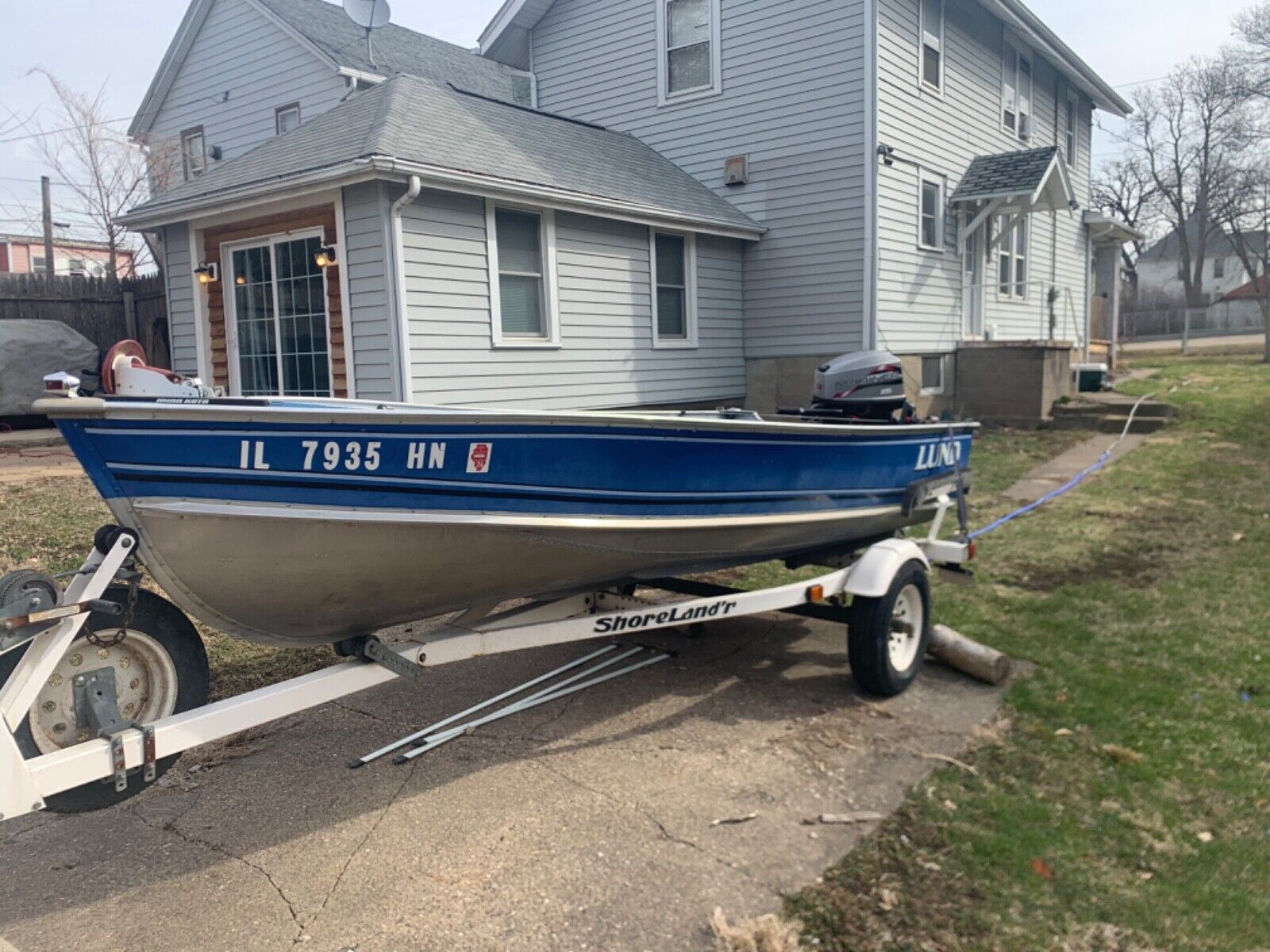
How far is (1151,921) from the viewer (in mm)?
2938

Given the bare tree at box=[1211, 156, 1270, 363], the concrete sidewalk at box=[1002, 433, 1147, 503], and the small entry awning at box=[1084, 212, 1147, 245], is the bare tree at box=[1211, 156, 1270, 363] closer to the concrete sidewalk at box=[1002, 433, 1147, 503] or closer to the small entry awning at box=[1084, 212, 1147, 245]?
the small entry awning at box=[1084, 212, 1147, 245]

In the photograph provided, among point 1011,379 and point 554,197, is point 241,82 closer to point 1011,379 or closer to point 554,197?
point 554,197

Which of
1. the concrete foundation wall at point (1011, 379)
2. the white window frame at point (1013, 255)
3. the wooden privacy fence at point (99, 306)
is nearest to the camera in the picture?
the concrete foundation wall at point (1011, 379)

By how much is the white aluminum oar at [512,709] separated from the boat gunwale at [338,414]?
1466mm

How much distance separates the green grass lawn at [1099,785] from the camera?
9.68 ft

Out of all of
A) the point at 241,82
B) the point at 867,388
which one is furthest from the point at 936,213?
the point at 241,82

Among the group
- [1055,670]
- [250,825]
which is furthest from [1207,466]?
[250,825]

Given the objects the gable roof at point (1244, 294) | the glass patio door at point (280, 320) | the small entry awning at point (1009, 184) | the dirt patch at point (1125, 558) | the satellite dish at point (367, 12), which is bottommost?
the dirt patch at point (1125, 558)

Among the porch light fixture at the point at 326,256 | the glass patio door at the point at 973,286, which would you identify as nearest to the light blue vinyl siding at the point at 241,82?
the porch light fixture at the point at 326,256

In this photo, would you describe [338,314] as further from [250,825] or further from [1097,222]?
[1097,222]

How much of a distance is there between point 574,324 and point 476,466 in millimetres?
8331

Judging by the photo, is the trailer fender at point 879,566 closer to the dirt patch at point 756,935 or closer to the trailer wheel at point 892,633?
the trailer wheel at point 892,633

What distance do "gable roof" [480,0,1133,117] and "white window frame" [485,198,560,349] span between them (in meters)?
6.58

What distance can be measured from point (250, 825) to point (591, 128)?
41.9ft
